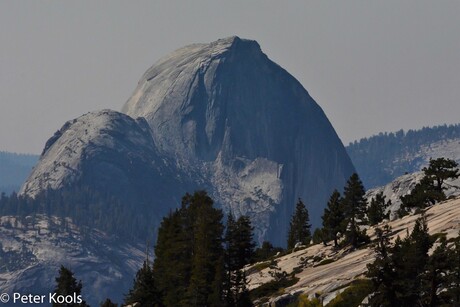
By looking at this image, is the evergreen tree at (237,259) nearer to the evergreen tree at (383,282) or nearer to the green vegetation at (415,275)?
the green vegetation at (415,275)

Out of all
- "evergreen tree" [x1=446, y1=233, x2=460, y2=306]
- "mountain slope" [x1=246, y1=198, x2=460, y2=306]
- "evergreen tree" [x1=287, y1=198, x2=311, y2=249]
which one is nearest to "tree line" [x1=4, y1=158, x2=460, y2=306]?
"evergreen tree" [x1=446, y1=233, x2=460, y2=306]

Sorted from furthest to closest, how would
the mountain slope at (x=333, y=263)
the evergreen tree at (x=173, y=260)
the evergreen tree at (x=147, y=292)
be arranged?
the evergreen tree at (x=173, y=260) → the evergreen tree at (x=147, y=292) → the mountain slope at (x=333, y=263)

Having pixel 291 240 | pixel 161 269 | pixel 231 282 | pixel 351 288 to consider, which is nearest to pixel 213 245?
pixel 231 282

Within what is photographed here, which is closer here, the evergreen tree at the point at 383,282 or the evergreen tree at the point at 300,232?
the evergreen tree at the point at 383,282

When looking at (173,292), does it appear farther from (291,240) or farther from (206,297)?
(291,240)

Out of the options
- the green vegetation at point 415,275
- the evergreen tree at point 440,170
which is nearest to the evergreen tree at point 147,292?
the green vegetation at point 415,275

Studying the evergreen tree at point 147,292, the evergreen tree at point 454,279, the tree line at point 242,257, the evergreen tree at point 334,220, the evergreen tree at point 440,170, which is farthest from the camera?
the evergreen tree at point 440,170

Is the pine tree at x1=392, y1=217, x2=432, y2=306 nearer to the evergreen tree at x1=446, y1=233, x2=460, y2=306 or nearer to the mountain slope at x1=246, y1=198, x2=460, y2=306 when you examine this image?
the evergreen tree at x1=446, y1=233, x2=460, y2=306

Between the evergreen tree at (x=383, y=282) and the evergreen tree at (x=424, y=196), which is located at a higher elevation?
the evergreen tree at (x=424, y=196)

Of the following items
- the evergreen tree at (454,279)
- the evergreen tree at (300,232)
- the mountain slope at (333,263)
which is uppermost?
the evergreen tree at (300,232)

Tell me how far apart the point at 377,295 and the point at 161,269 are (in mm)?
46681

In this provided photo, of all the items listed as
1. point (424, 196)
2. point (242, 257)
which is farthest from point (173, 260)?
point (424, 196)

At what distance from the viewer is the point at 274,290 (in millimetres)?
110688

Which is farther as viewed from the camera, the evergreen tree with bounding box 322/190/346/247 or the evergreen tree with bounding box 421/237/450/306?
the evergreen tree with bounding box 322/190/346/247
